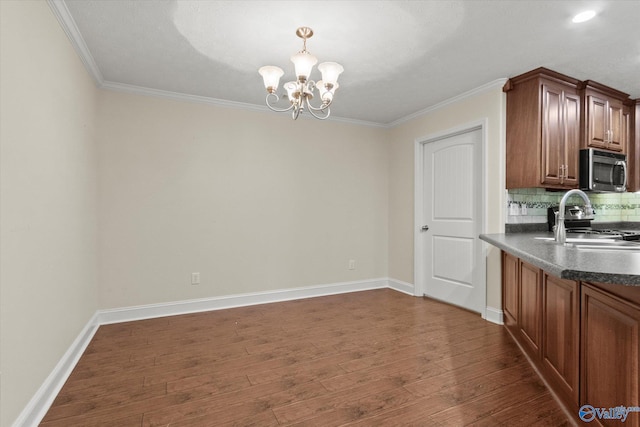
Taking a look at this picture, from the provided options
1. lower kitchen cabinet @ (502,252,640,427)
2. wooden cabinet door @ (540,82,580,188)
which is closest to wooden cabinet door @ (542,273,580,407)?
lower kitchen cabinet @ (502,252,640,427)

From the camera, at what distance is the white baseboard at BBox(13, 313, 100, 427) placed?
1.65m

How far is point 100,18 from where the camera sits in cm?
219

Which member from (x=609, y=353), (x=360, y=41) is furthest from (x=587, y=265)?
(x=360, y=41)

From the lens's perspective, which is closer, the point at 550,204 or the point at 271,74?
the point at 271,74

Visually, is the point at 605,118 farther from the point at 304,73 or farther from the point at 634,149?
the point at 304,73

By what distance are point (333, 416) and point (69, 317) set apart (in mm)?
2066

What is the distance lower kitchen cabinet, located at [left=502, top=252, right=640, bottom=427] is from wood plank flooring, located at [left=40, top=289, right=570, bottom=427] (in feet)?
0.66

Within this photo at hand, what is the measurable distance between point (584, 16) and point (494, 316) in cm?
266

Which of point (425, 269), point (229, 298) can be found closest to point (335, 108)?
point (425, 269)

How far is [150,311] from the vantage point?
3467 millimetres

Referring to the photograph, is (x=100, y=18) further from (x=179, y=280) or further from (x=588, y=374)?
(x=588, y=374)

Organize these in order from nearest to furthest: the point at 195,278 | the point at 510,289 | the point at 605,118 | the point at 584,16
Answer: the point at 584,16 → the point at 510,289 → the point at 605,118 → the point at 195,278

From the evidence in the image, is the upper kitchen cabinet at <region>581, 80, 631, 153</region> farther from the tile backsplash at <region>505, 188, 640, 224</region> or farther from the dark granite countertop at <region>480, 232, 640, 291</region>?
the dark granite countertop at <region>480, 232, 640, 291</region>

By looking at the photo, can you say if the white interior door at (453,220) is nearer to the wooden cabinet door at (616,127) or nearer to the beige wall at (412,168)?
the beige wall at (412,168)
